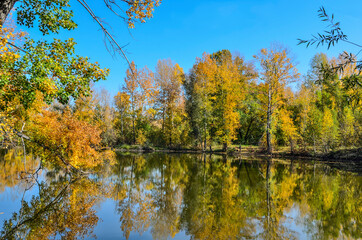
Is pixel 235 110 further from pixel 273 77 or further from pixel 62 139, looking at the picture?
pixel 62 139

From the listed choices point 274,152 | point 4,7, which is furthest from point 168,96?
point 4,7

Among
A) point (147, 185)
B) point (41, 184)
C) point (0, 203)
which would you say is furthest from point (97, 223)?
point (41, 184)

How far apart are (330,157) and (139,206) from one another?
65.0 feet

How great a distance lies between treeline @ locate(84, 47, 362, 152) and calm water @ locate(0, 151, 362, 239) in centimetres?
872

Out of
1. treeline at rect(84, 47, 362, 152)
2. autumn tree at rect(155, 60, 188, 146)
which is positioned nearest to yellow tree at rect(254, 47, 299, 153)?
treeline at rect(84, 47, 362, 152)

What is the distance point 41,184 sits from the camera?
943 centimetres

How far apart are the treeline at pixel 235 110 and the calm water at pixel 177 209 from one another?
8.72 m

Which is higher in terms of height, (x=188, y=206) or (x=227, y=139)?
(x=227, y=139)

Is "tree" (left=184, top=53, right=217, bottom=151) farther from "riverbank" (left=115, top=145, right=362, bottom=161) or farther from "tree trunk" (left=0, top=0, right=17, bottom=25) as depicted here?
"tree trunk" (left=0, top=0, right=17, bottom=25)

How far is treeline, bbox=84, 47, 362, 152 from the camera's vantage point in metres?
21.7

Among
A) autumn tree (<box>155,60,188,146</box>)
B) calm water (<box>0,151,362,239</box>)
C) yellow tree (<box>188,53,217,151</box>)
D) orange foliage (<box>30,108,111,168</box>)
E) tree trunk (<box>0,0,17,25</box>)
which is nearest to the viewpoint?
tree trunk (<box>0,0,17,25</box>)

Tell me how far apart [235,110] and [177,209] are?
22792 millimetres

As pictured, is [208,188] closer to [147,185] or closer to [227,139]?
[147,185]

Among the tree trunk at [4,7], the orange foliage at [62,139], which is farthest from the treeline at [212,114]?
the tree trunk at [4,7]
